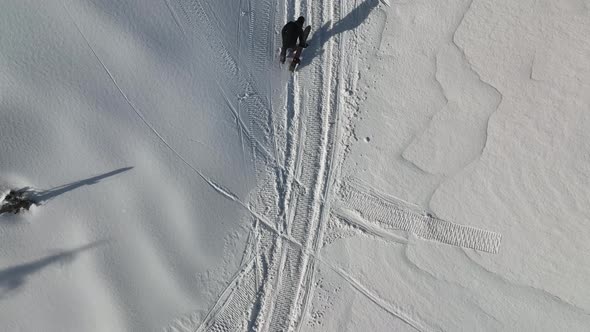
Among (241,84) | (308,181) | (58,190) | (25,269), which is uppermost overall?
(241,84)

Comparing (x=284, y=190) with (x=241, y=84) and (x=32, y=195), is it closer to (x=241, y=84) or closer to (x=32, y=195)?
(x=241, y=84)

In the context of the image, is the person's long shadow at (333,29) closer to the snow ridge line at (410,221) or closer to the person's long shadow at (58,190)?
the snow ridge line at (410,221)

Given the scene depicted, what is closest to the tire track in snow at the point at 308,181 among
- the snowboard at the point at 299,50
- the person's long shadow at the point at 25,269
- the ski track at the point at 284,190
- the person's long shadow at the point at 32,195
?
the ski track at the point at 284,190

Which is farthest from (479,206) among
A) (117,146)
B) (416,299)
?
(117,146)

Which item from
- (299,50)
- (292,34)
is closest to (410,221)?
(299,50)

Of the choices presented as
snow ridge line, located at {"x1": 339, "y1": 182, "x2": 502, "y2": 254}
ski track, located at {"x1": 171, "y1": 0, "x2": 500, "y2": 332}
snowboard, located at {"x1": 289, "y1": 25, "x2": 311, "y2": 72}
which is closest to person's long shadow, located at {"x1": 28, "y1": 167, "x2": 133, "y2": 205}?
ski track, located at {"x1": 171, "y1": 0, "x2": 500, "y2": 332}
